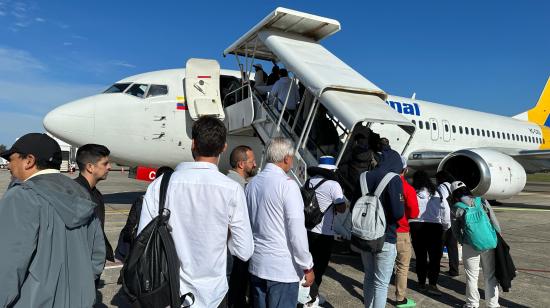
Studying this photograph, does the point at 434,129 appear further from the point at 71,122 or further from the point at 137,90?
the point at 71,122

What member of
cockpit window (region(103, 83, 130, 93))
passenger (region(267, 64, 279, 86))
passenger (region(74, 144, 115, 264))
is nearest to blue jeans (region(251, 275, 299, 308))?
passenger (region(74, 144, 115, 264))

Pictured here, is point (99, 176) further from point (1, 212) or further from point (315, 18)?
point (315, 18)

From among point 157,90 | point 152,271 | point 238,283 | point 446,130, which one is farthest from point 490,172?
point 152,271

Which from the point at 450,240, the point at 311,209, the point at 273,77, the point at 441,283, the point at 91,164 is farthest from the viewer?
the point at 273,77

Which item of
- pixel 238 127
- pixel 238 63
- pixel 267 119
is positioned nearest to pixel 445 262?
pixel 267 119

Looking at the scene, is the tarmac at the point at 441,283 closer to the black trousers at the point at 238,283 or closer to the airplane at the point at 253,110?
the black trousers at the point at 238,283

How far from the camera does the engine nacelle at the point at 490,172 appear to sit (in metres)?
9.47

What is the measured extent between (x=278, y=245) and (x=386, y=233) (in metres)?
1.39

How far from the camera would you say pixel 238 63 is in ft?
29.5

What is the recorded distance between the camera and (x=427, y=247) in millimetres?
4922

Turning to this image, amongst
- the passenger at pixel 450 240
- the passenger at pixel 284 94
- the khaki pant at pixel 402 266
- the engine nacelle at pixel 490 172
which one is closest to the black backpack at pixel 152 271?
the khaki pant at pixel 402 266

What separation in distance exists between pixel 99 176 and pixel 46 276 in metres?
1.74

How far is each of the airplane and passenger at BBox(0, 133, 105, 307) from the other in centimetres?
430

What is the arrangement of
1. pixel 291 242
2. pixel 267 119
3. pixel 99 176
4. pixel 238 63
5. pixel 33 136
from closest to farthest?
pixel 33 136 < pixel 291 242 < pixel 99 176 < pixel 267 119 < pixel 238 63
